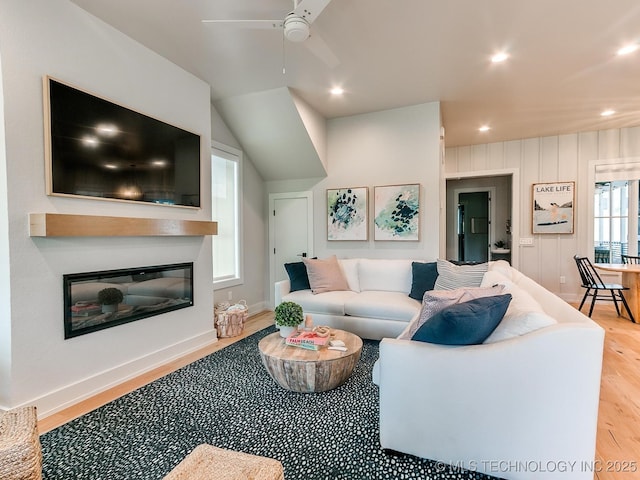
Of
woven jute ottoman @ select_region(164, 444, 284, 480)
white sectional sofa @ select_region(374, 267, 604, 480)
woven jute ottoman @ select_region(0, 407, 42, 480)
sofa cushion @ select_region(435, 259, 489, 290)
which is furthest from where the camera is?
sofa cushion @ select_region(435, 259, 489, 290)

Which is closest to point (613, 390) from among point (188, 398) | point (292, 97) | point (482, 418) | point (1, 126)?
point (482, 418)

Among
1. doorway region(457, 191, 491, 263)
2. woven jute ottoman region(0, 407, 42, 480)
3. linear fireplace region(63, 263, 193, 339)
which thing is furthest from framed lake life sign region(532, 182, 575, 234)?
woven jute ottoman region(0, 407, 42, 480)

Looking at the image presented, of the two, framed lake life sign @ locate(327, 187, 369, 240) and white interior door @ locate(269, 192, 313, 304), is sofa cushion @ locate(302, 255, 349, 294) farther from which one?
white interior door @ locate(269, 192, 313, 304)

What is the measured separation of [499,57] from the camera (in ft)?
9.89

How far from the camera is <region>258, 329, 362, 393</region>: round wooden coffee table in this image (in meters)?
2.23

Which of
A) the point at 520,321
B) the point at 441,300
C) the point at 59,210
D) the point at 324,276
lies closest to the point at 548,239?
the point at 324,276

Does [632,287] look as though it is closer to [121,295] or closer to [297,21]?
[297,21]

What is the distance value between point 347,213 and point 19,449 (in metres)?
3.92

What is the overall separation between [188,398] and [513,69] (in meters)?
4.23

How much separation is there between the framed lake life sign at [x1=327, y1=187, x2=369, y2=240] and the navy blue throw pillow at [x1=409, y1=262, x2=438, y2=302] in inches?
40.7

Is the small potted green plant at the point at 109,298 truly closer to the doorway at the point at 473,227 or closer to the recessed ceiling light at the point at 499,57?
the recessed ceiling light at the point at 499,57

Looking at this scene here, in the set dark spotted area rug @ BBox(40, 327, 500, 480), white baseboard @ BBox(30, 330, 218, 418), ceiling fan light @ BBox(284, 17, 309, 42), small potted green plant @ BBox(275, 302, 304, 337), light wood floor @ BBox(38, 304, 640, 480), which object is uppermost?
ceiling fan light @ BBox(284, 17, 309, 42)

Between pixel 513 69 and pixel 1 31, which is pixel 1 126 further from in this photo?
pixel 513 69

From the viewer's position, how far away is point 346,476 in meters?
1.58
